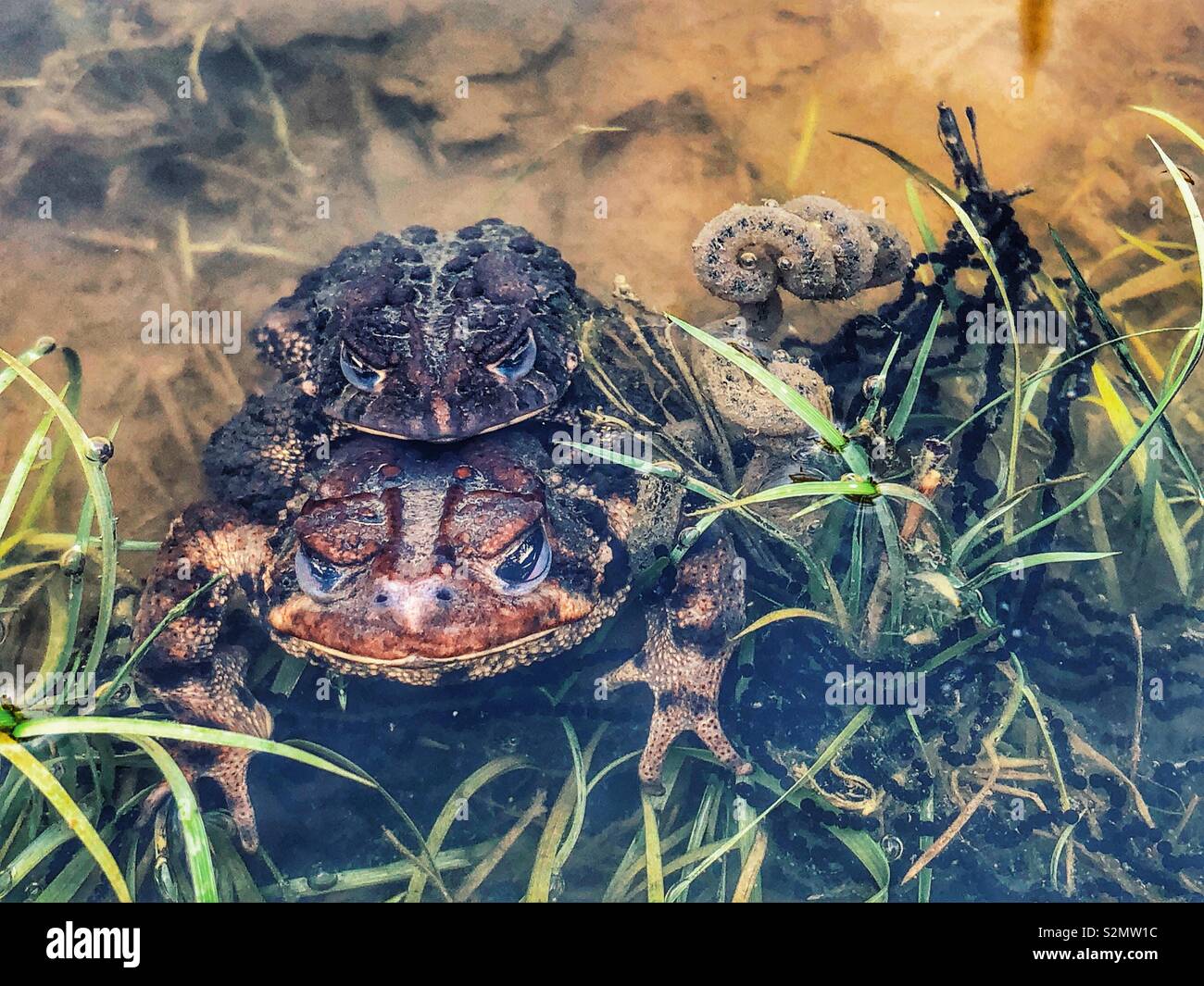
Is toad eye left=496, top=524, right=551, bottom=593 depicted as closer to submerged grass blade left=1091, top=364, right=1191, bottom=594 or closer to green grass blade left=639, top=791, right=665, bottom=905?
green grass blade left=639, top=791, right=665, bottom=905

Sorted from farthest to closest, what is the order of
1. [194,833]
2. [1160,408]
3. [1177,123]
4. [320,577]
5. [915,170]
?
[915,170], [1177,123], [1160,408], [320,577], [194,833]

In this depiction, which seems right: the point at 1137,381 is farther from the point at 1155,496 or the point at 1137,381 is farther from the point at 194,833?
the point at 194,833

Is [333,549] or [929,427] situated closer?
[333,549]

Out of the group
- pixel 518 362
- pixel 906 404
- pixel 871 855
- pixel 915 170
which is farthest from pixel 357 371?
pixel 871 855

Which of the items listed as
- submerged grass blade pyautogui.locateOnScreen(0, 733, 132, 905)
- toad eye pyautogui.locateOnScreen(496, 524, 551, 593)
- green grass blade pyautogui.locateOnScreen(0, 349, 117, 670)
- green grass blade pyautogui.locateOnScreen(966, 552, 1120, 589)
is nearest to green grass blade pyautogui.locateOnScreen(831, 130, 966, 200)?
green grass blade pyautogui.locateOnScreen(966, 552, 1120, 589)

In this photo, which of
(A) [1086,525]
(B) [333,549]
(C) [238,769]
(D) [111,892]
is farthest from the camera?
(A) [1086,525]

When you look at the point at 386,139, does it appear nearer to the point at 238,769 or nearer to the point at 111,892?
the point at 238,769

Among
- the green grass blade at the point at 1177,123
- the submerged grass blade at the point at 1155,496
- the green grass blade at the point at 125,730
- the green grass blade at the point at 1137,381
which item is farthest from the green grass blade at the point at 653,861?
the green grass blade at the point at 1177,123
